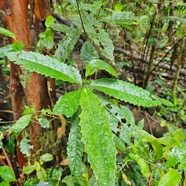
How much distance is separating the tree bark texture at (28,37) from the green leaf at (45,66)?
349mm

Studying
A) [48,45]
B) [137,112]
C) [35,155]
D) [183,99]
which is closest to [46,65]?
[48,45]

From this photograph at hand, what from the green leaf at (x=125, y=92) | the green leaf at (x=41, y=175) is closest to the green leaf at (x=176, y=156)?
the green leaf at (x=125, y=92)

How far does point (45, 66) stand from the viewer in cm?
68

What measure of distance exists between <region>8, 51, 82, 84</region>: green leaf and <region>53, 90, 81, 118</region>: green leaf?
0.04 m

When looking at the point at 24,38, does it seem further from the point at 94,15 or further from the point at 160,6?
the point at 160,6

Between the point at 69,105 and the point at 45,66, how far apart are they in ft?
0.38

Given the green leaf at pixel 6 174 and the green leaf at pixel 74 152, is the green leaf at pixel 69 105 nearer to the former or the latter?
the green leaf at pixel 74 152

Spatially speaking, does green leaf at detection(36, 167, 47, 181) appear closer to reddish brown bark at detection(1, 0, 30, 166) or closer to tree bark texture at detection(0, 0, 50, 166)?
tree bark texture at detection(0, 0, 50, 166)

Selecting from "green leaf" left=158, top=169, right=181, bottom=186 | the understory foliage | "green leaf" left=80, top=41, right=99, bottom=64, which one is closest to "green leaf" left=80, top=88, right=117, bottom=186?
the understory foliage

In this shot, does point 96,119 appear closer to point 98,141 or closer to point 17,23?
point 98,141

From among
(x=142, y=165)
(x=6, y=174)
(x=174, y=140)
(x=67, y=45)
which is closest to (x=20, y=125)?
(x=6, y=174)

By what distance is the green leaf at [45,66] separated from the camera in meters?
0.67

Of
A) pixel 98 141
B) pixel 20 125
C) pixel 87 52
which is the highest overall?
pixel 87 52

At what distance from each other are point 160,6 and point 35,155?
4.57 feet
